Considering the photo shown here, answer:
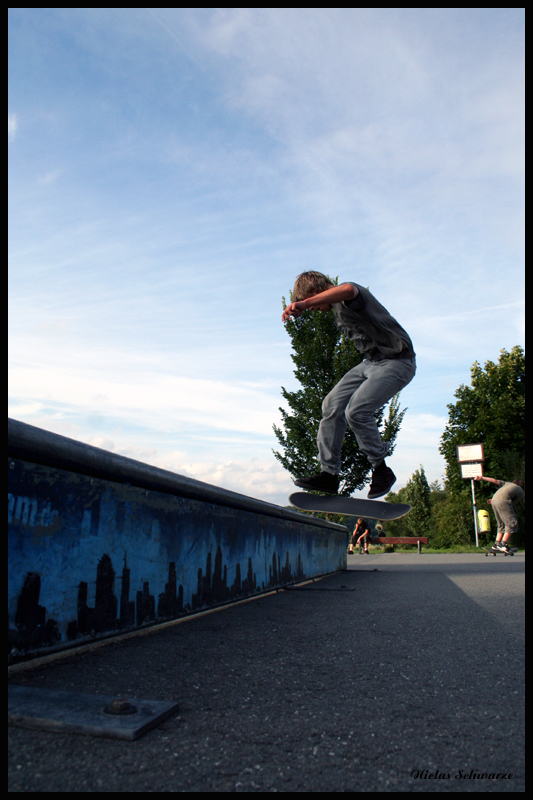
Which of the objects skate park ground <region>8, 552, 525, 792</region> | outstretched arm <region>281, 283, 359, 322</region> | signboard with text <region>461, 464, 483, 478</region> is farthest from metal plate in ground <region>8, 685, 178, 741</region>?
signboard with text <region>461, 464, 483, 478</region>

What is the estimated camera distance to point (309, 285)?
3.85 metres

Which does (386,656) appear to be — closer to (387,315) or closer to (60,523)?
(60,523)

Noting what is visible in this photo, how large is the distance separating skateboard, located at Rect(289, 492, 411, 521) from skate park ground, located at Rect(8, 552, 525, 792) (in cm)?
138

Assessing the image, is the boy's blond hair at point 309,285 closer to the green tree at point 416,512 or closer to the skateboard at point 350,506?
the skateboard at point 350,506

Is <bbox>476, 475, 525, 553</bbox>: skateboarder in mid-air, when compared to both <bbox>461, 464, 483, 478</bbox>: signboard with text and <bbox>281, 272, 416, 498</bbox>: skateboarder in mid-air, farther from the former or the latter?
<bbox>281, 272, 416, 498</bbox>: skateboarder in mid-air

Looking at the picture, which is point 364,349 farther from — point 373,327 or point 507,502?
point 507,502

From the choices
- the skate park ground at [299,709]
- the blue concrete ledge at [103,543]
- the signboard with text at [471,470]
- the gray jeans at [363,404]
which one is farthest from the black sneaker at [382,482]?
the signboard with text at [471,470]

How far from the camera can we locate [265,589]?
4.05 m

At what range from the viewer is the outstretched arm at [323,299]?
3.49 metres

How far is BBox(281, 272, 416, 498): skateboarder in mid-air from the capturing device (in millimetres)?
3596

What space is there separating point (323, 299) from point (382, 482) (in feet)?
5.46

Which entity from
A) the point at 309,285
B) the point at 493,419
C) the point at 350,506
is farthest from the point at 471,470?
the point at 309,285

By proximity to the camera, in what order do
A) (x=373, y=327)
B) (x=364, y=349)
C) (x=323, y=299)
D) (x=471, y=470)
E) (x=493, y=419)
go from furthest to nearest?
1. (x=493, y=419)
2. (x=471, y=470)
3. (x=364, y=349)
4. (x=373, y=327)
5. (x=323, y=299)
